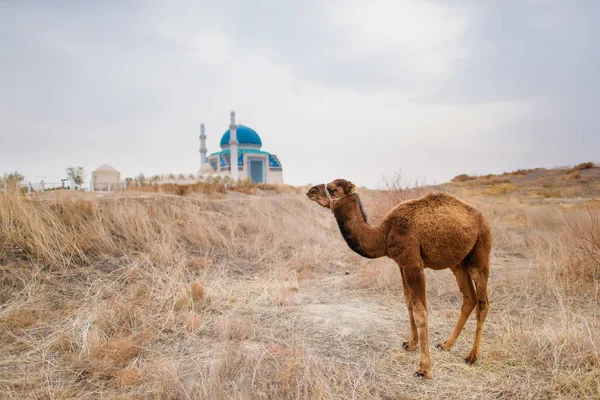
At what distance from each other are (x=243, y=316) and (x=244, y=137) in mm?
40331

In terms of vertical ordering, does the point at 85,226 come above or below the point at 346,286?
above

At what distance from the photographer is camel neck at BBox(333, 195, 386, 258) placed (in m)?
3.22

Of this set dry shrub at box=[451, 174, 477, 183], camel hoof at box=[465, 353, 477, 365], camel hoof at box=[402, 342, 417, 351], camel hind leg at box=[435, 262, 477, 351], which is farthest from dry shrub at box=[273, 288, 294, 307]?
dry shrub at box=[451, 174, 477, 183]

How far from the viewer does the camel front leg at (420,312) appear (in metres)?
3.15

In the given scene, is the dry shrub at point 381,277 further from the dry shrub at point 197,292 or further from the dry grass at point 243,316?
the dry shrub at point 197,292

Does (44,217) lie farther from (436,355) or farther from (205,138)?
(205,138)

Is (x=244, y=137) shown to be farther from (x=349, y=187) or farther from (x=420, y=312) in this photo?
(x=420, y=312)

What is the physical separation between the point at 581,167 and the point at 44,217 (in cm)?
1970

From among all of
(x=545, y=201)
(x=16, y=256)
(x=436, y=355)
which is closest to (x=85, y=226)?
(x=16, y=256)

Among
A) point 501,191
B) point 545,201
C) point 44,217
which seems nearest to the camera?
point 44,217

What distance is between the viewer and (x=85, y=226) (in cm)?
720

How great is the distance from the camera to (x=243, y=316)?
480cm

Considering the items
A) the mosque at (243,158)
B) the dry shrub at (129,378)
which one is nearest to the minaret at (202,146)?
the mosque at (243,158)

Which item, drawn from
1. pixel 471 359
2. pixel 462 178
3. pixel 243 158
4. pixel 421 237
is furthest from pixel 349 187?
pixel 243 158
